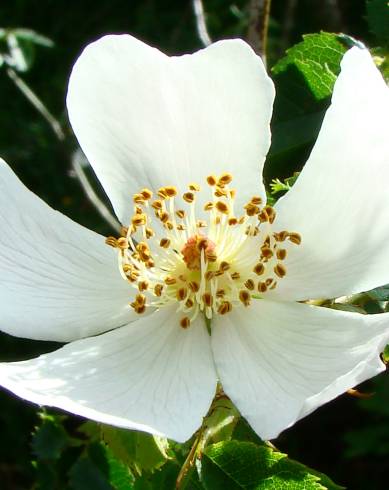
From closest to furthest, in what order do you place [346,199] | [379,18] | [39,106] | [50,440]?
[346,199]
[379,18]
[50,440]
[39,106]

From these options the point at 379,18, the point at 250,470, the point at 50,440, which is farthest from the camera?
the point at 50,440

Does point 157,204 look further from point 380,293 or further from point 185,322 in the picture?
point 380,293

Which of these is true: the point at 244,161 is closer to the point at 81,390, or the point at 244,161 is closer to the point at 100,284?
the point at 100,284

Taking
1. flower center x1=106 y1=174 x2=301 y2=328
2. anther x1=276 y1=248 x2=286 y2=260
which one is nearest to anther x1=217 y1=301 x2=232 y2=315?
flower center x1=106 y1=174 x2=301 y2=328

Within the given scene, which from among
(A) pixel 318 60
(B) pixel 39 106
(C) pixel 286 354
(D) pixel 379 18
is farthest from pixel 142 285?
(B) pixel 39 106

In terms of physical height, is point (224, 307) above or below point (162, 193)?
below

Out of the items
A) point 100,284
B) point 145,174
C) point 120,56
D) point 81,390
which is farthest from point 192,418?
point 120,56

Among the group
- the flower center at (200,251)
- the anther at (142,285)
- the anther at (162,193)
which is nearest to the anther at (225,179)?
the flower center at (200,251)

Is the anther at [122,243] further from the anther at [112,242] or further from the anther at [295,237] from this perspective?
the anther at [295,237]
